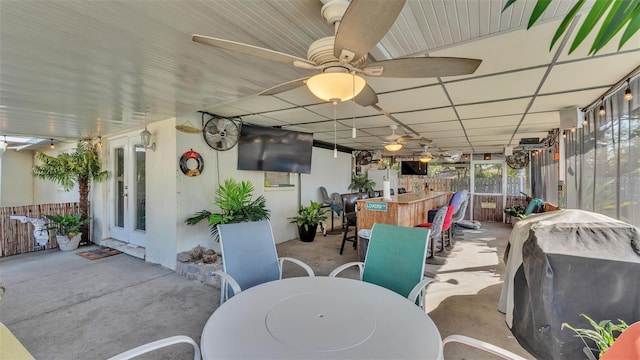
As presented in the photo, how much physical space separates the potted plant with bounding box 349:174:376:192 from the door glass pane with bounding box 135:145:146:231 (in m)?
5.50

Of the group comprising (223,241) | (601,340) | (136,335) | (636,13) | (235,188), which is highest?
(636,13)

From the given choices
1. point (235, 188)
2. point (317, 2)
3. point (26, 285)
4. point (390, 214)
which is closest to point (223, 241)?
point (317, 2)

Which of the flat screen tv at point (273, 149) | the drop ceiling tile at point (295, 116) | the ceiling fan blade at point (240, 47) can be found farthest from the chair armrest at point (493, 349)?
the flat screen tv at point (273, 149)

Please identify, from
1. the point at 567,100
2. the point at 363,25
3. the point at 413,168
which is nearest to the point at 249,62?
the point at 363,25

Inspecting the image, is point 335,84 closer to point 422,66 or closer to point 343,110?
point 422,66

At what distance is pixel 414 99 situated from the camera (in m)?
3.21

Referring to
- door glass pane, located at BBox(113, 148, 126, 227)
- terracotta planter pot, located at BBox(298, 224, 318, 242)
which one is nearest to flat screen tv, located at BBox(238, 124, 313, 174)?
terracotta planter pot, located at BBox(298, 224, 318, 242)

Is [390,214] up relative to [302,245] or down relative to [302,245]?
up

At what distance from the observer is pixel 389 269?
2.07 metres

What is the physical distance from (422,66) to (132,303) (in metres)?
3.70

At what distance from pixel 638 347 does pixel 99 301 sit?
4.25 metres

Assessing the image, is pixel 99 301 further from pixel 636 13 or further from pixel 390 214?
pixel 636 13

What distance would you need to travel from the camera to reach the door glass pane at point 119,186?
17.8 ft

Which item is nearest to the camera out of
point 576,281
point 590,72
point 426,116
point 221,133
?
point 576,281
